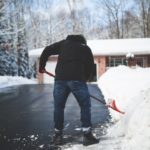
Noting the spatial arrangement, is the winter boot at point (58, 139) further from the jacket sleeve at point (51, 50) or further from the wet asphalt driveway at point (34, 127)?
the jacket sleeve at point (51, 50)

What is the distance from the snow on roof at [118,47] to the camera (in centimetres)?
3803

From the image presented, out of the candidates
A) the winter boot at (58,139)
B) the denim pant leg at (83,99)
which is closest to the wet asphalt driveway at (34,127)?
the winter boot at (58,139)

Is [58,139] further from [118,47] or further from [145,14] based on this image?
[145,14]

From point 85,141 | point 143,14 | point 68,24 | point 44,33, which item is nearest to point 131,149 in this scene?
point 85,141

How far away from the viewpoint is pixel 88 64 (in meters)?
7.28

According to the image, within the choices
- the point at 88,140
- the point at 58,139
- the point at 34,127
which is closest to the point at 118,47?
the point at 34,127

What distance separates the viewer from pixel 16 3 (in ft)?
121

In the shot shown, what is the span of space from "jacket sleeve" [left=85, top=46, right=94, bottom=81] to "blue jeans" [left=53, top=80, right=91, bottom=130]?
235 mm

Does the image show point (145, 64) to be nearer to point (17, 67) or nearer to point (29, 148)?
point (17, 67)

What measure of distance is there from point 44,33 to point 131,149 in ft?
224

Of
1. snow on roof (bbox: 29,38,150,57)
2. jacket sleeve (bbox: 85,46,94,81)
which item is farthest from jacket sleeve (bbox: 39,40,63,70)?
snow on roof (bbox: 29,38,150,57)

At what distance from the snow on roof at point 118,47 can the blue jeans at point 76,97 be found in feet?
102

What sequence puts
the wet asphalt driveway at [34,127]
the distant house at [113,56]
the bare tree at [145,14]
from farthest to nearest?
the bare tree at [145,14]
the distant house at [113,56]
the wet asphalt driveway at [34,127]

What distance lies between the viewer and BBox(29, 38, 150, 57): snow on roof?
1497 inches
